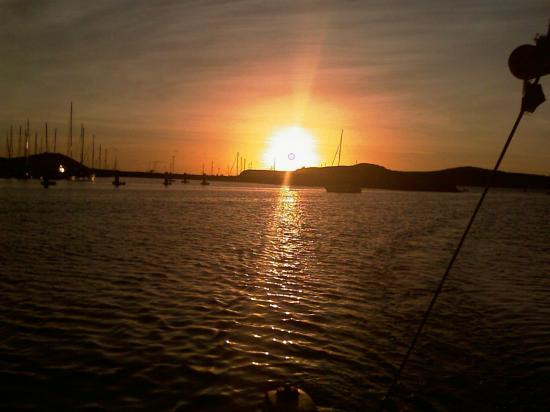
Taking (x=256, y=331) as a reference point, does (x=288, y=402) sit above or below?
above

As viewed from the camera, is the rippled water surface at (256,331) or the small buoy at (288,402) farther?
the rippled water surface at (256,331)

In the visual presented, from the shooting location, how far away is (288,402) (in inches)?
261

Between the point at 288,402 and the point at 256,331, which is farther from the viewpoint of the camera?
the point at 256,331

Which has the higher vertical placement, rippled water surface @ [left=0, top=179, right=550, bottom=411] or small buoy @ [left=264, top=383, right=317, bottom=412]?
small buoy @ [left=264, top=383, right=317, bottom=412]

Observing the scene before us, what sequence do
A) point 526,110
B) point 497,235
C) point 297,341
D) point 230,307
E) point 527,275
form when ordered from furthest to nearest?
1. point 497,235
2. point 527,275
3. point 230,307
4. point 297,341
5. point 526,110

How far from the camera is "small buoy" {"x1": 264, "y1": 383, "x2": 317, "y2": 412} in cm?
653

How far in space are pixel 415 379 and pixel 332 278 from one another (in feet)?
37.4

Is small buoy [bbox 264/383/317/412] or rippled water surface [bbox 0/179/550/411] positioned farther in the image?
rippled water surface [bbox 0/179/550/411]

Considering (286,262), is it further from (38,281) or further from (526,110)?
(526,110)

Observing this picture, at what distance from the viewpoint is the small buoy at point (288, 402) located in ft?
21.4

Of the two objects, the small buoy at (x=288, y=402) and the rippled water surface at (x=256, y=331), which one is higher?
the small buoy at (x=288, y=402)

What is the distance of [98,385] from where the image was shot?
9047mm

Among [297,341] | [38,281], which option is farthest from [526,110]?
[38,281]

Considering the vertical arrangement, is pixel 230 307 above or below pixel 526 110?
below
